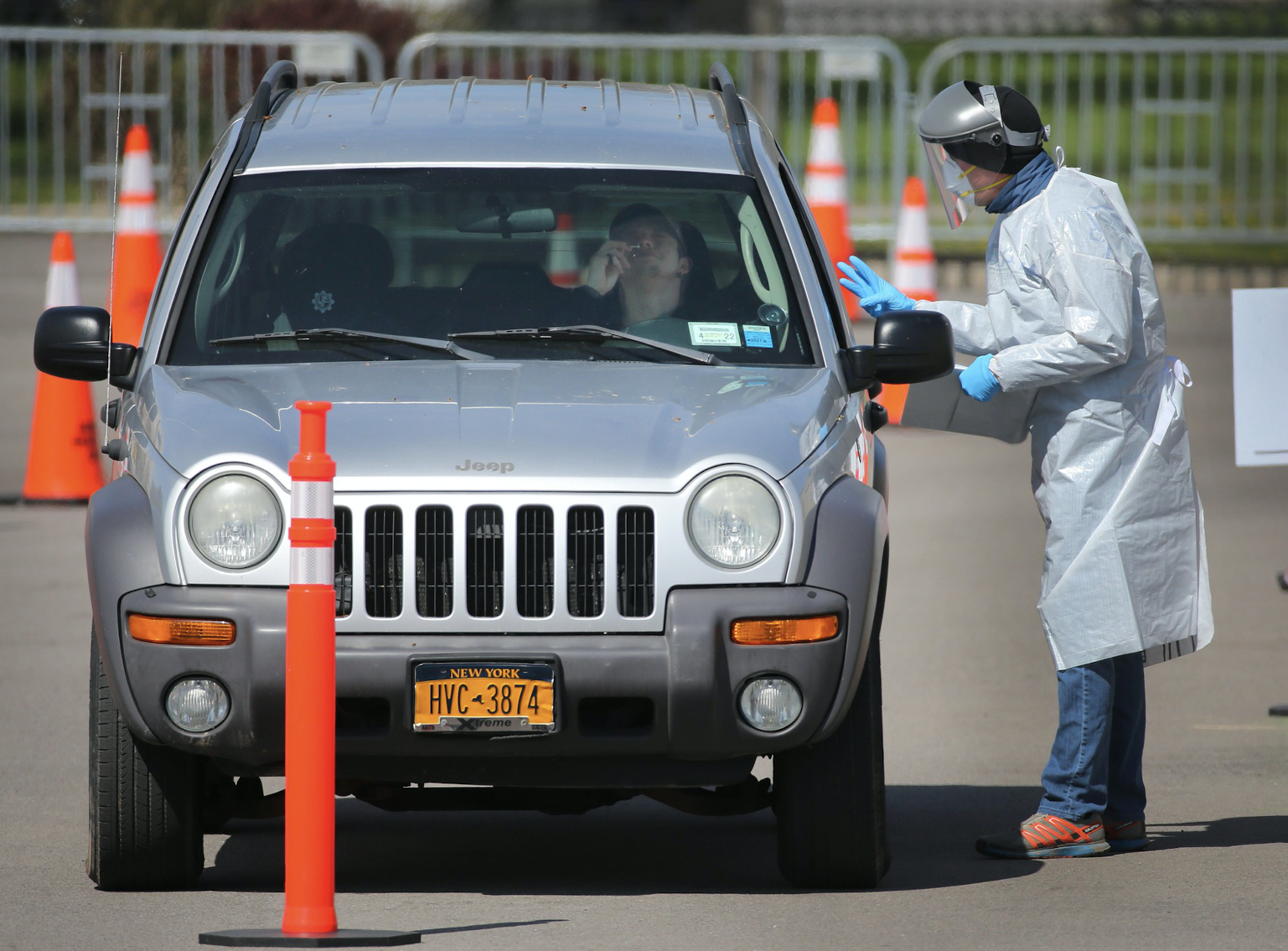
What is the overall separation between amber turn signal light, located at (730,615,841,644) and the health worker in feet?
3.50

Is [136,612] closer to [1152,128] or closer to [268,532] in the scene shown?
[268,532]

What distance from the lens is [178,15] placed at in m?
22.0

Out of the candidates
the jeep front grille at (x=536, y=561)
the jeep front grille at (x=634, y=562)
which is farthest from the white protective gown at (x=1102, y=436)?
the jeep front grille at (x=536, y=561)

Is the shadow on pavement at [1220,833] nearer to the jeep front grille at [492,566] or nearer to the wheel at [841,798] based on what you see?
the wheel at [841,798]

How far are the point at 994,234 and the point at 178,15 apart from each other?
17.6 m

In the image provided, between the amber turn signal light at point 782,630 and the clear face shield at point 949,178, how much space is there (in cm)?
159

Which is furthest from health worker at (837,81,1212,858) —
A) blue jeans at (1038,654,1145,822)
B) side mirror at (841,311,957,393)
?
side mirror at (841,311,957,393)

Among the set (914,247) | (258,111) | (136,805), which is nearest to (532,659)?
(136,805)

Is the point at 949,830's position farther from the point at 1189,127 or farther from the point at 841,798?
the point at 1189,127

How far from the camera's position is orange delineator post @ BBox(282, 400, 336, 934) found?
434 centimetres

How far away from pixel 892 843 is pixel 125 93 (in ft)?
42.2

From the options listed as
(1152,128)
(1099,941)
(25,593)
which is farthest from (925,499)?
(1152,128)

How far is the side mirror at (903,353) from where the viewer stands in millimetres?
5355

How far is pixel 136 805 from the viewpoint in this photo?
491 centimetres
